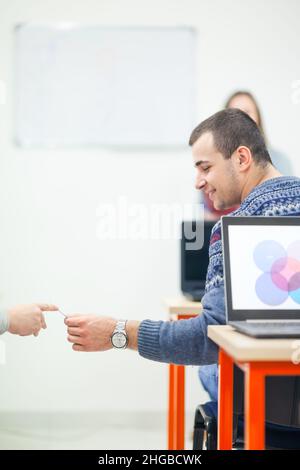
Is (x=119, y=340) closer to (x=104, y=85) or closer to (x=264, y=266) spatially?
(x=264, y=266)

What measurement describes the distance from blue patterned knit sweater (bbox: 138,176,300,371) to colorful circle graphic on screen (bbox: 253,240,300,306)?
9 cm

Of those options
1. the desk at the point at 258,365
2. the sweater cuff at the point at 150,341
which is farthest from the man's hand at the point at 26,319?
the desk at the point at 258,365

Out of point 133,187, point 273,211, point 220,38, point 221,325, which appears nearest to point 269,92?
point 220,38

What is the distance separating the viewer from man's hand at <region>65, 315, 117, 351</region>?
1.27 metres

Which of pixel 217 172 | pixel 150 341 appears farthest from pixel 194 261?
pixel 150 341

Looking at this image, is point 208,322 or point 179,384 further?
point 179,384

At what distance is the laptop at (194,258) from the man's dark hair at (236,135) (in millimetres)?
772

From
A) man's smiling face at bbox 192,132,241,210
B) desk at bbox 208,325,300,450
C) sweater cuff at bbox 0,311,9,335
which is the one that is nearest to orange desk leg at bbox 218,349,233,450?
desk at bbox 208,325,300,450

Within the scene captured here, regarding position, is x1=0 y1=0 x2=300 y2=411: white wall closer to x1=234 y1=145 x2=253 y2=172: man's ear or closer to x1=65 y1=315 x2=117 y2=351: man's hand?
x1=234 y1=145 x2=253 y2=172: man's ear

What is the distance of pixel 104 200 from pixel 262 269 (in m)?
1.92

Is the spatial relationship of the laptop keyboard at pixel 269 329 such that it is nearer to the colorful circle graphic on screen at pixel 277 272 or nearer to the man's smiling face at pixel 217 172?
the colorful circle graphic on screen at pixel 277 272

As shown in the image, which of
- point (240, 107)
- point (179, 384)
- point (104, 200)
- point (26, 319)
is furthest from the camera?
point (104, 200)

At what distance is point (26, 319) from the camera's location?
1.58 meters
